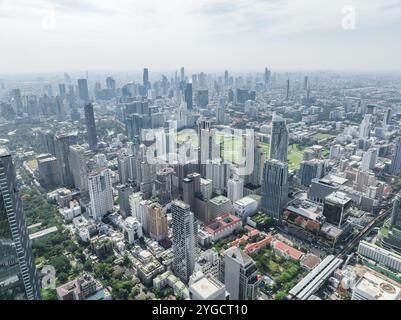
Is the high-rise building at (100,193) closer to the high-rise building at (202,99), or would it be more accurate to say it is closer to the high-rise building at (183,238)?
the high-rise building at (183,238)

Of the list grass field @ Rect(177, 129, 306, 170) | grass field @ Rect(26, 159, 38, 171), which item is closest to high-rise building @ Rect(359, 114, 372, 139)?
grass field @ Rect(177, 129, 306, 170)

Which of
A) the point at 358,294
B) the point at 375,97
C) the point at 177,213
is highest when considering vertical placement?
the point at 375,97

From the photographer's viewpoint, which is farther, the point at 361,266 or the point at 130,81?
the point at 130,81

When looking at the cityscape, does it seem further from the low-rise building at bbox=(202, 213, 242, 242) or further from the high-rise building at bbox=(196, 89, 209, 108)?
the high-rise building at bbox=(196, 89, 209, 108)

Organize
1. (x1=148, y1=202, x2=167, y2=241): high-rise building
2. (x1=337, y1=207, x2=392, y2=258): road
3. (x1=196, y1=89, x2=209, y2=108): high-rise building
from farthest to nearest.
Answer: (x1=196, y1=89, x2=209, y2=108): high-rise building
(x1=148, y1=202, x2=167, y2=241): high-rise building
(x1=337, y1=207, x2=392, y2=258): road

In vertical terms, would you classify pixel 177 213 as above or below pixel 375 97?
below
